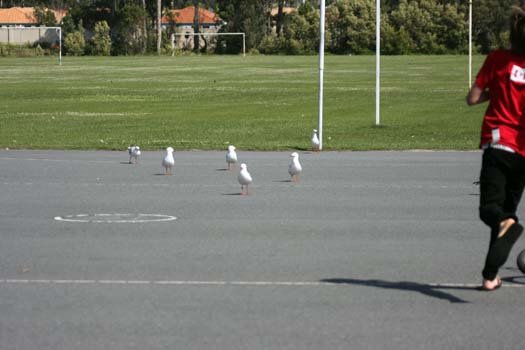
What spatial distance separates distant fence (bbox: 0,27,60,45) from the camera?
459 feet

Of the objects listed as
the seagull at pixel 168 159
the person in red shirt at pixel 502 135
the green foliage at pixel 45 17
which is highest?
the green foliage at pixel 45 17

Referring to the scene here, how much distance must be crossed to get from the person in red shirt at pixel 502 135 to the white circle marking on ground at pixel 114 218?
565 centimetres

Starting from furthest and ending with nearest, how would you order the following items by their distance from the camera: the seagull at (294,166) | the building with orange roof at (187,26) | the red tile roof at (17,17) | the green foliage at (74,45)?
1. the red tile roof at (17,17)
2. the building with orange roof at (187,26)
3. the green foliage at (74,45)
4. the seagull at (294,166)

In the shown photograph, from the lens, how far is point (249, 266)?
10719mm

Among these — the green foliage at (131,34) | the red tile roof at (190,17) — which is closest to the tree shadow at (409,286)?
the green foliage at (131,34)

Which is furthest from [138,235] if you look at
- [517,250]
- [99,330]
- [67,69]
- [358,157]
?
[67,69]

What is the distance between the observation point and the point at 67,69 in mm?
82375

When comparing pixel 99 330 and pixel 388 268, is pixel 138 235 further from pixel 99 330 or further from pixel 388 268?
pixel 99 330

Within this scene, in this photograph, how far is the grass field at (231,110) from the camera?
93.0ft

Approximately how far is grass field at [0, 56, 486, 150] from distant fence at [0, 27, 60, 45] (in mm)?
65496

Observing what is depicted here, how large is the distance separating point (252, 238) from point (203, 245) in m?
0.66

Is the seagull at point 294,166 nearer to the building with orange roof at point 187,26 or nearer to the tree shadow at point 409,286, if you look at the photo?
the tree shadow at point 409,286

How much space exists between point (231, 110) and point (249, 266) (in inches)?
1202

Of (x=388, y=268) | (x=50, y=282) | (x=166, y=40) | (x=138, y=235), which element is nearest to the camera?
(x=50, y=282)
